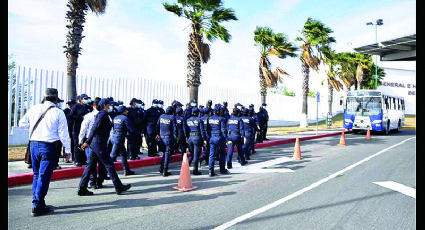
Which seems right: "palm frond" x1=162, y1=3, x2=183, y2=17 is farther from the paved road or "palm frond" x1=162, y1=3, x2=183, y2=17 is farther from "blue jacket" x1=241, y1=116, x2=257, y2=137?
the paved road

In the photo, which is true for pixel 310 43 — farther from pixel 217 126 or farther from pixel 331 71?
pixel 217 126

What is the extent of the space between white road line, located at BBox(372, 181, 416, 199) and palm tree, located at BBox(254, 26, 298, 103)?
1611 cm

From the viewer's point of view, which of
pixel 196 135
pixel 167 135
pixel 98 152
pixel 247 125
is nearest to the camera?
pixel 98 152

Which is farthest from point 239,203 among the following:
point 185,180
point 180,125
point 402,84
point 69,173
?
point 402,84

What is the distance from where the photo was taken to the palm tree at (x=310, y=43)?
2784cm

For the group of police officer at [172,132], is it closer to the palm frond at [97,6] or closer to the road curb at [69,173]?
the road curb at [69,173]

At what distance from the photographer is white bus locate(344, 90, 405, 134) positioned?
72.7ft

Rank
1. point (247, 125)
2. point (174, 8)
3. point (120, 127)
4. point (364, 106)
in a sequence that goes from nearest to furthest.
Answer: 1. point (120, 127)
2. point (247, 125)
3. point (174, 8)
4. point (364, 106)

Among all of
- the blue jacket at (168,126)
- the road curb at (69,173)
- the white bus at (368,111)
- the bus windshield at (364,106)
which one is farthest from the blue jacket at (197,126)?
the bus windshield at (364,106)

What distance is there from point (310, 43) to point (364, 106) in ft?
27.0

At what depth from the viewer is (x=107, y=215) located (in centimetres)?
488

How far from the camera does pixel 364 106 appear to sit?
22812 mm

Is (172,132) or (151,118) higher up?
(151,118)

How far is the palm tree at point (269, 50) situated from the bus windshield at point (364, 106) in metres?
5.46
